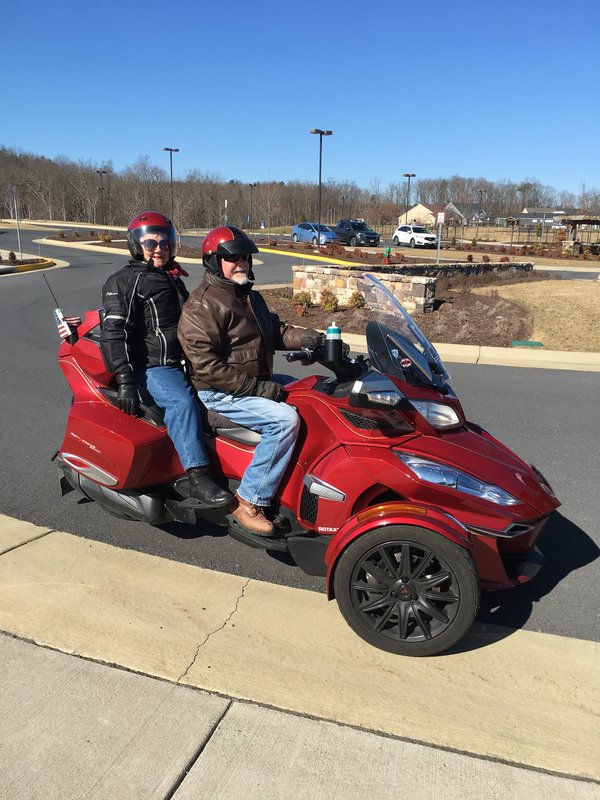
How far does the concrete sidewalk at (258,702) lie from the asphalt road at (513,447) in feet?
0.87

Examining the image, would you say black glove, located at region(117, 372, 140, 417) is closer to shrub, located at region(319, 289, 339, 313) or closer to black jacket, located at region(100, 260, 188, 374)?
black jacket, located at region(100, 260, 188, 374)

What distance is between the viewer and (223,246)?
128 inches

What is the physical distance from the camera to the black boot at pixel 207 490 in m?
3.33

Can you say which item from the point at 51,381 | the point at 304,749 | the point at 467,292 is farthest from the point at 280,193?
the point at 304,749

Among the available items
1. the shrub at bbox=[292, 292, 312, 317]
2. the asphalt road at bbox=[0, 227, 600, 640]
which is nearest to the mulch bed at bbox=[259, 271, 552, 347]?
the shrub at bbox=[292, 292, 312, 317]

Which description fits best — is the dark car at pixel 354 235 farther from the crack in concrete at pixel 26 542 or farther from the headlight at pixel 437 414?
the headlight at pixel 437 414

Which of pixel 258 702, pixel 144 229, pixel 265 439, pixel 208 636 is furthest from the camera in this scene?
pixel 144 229

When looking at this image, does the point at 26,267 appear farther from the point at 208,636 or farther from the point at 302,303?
the point at 208,636

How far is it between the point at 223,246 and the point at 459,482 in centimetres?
171

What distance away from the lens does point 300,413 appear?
322 centimetres

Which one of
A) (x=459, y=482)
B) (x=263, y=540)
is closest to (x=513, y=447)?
(x=459, y=482)

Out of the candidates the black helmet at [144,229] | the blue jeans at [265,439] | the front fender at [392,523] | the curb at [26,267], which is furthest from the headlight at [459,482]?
the curb at [26,267]

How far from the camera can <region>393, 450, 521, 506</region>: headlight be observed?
282 centimetres

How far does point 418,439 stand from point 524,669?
1.14m
